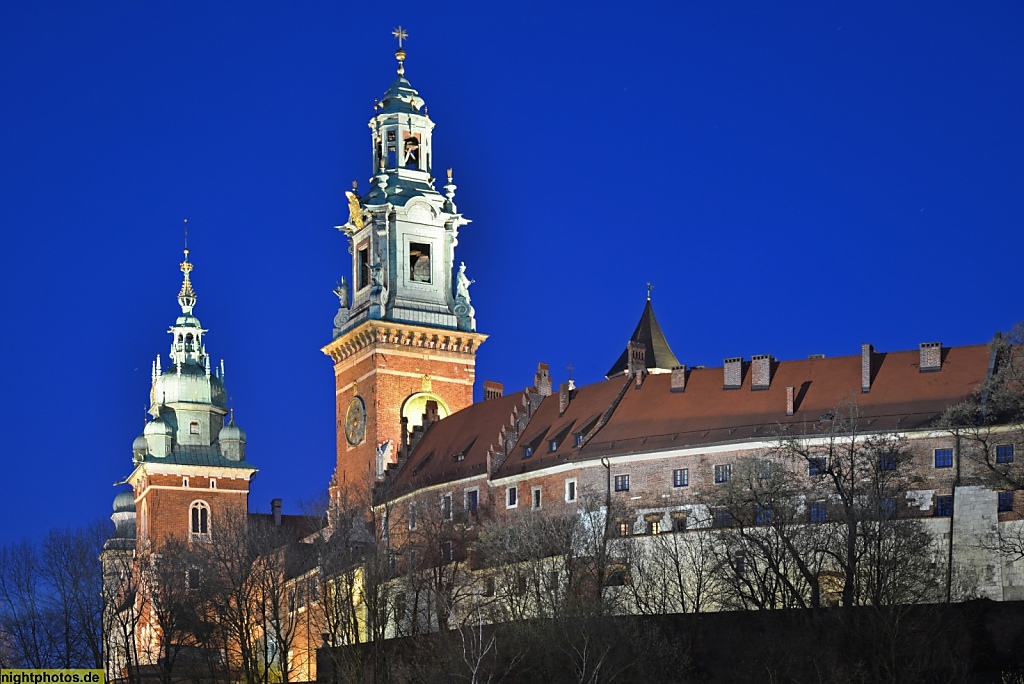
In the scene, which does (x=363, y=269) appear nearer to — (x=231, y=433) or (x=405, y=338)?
(x=405, y=338)

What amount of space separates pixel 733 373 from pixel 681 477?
6.02 meters

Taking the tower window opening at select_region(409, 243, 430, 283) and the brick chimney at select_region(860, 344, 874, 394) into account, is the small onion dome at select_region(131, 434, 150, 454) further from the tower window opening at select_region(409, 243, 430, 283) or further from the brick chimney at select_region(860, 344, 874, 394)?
the brick chimney at select_region(860, 344, 874, 394)

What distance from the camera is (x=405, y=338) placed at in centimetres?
11462

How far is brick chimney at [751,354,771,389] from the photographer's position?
91.5 metres

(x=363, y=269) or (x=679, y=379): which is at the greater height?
(x=363, y=269)

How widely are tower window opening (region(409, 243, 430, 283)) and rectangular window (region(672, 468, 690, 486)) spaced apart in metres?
31.9

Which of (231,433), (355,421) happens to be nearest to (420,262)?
(355,421)

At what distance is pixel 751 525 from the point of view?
82125 mm

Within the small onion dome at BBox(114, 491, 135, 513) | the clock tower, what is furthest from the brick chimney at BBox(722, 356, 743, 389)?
the small onion dome at BBox(114, 491, 135, 513)

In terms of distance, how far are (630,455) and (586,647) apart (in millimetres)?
19444

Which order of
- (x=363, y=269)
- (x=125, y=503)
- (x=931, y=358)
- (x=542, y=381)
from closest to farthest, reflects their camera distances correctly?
(x=931, y=358), (x=542, y=381), (x=363, y=269), (x=125, y=503)

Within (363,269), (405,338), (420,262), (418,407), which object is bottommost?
(418,407)

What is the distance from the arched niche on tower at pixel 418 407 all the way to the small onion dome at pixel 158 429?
2154 cm

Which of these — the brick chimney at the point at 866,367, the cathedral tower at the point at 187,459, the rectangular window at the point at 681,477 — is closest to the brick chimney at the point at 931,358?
the brick chimney at the point at 866,367
